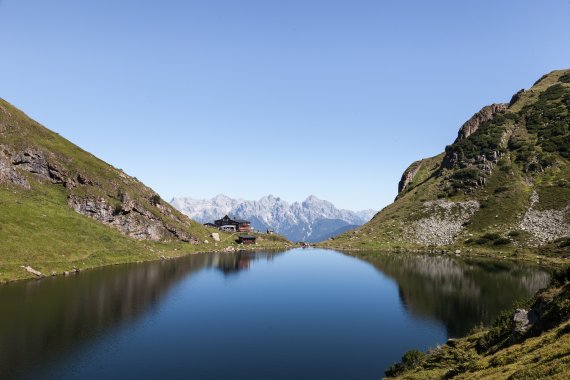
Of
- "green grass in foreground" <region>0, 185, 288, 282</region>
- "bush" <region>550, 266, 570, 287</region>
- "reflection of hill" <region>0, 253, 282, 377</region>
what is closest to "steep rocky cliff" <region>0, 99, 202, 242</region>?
"green grass in foreground" <region>0, 185, 288, 282</region>

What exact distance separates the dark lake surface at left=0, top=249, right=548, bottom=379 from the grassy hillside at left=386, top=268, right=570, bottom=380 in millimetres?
6507

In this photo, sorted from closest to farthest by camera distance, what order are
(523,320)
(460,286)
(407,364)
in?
(523,320) < (407,364) < (460,286)

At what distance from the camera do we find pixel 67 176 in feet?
473

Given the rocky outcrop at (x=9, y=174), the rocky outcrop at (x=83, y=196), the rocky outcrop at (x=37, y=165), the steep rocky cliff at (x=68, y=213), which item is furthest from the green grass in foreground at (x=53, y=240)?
the rocky outcrop at (x=37, y=165)

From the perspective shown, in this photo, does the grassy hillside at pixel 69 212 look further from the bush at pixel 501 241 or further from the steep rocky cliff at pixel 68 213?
the bush at pixel 501 241

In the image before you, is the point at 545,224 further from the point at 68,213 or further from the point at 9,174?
the point at 9,174

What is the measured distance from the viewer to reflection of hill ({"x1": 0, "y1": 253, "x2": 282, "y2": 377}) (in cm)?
4731

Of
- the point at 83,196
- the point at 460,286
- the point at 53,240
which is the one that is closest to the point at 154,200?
the point at 83,196

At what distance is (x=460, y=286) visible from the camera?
91.8 meters

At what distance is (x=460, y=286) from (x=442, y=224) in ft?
335

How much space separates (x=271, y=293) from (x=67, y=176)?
99588 millimetres

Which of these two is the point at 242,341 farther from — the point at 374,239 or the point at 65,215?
the point at 374,239

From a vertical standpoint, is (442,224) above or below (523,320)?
above

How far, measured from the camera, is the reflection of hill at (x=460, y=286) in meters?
66.2
